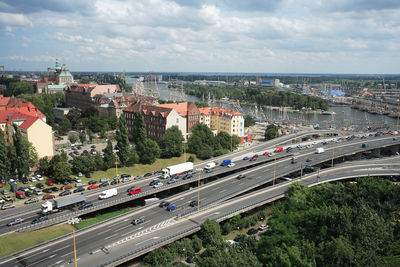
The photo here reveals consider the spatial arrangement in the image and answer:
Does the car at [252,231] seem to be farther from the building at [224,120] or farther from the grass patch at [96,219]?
the building at [224,120]

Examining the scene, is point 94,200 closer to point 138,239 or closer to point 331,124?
point 138,239

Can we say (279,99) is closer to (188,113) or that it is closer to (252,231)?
(188,113)

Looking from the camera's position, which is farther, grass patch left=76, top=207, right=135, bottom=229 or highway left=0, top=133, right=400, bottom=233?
highway left=0, top=133, right=400, bottom=233

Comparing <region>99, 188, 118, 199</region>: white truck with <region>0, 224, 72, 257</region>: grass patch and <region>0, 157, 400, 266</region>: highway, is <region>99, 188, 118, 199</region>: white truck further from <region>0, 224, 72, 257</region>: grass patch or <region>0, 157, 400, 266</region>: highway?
<region>0, 224, 72, 257</region>: grass patch

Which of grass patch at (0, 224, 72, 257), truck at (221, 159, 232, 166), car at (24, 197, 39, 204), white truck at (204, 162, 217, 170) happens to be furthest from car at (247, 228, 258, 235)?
car at (24, 197, 39, 204)

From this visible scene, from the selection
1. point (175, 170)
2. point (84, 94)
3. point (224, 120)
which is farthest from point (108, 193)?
point (84, 94)

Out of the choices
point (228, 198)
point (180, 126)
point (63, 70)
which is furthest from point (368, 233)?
point (63, 70)

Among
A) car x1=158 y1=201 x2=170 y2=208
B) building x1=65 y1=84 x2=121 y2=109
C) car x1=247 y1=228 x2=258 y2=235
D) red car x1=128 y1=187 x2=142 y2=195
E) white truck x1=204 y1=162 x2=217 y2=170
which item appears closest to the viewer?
car x1=247 y1=228 x2=258 y2=235
